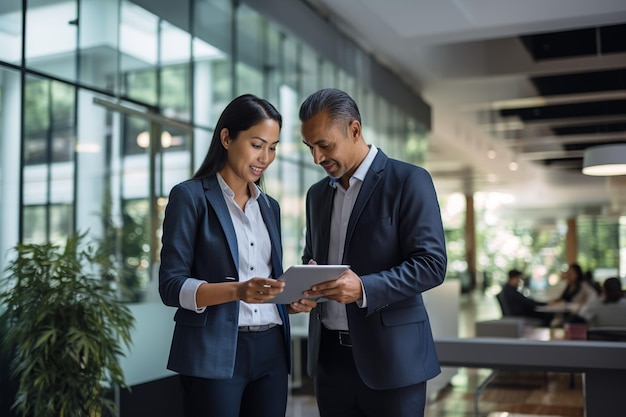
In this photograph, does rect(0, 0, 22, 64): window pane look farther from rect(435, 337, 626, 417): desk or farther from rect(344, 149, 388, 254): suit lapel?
rect(344, 149, 388, 254): suit lapel

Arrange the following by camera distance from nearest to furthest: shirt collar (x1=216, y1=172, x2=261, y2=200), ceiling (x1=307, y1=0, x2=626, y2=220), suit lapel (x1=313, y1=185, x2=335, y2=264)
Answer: shirt collar (x1=216, y1=172, x2=261, y2=200) → suit lapel (x1=313, y1=185, x2=335, y2=264) → ceiling (x1=307, y1=0, x2=626, y2=220)

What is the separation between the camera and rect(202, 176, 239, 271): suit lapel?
7.48ft

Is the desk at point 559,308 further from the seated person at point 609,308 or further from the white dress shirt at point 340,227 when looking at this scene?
the white dress shirt at point 340,227

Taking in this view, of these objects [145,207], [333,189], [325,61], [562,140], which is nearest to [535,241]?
[562,140]

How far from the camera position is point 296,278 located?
6.82 feet

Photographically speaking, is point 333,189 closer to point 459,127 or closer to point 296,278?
point 296,278

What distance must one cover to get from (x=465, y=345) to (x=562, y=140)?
12066 millimetres

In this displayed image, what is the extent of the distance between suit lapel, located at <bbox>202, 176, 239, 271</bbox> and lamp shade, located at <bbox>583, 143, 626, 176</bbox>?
8.83 m

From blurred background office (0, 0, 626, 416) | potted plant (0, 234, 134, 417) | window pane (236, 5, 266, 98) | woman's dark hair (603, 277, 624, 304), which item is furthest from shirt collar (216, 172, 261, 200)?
woman's dark hair (603, 277, 624, 304)

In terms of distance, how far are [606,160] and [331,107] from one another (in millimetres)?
8750

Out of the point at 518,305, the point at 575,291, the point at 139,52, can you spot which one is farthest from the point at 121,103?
the point at 575,291

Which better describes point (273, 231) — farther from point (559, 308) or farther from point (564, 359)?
point (559, 308)

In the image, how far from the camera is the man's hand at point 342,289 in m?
2.13

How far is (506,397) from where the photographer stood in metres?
5.21
